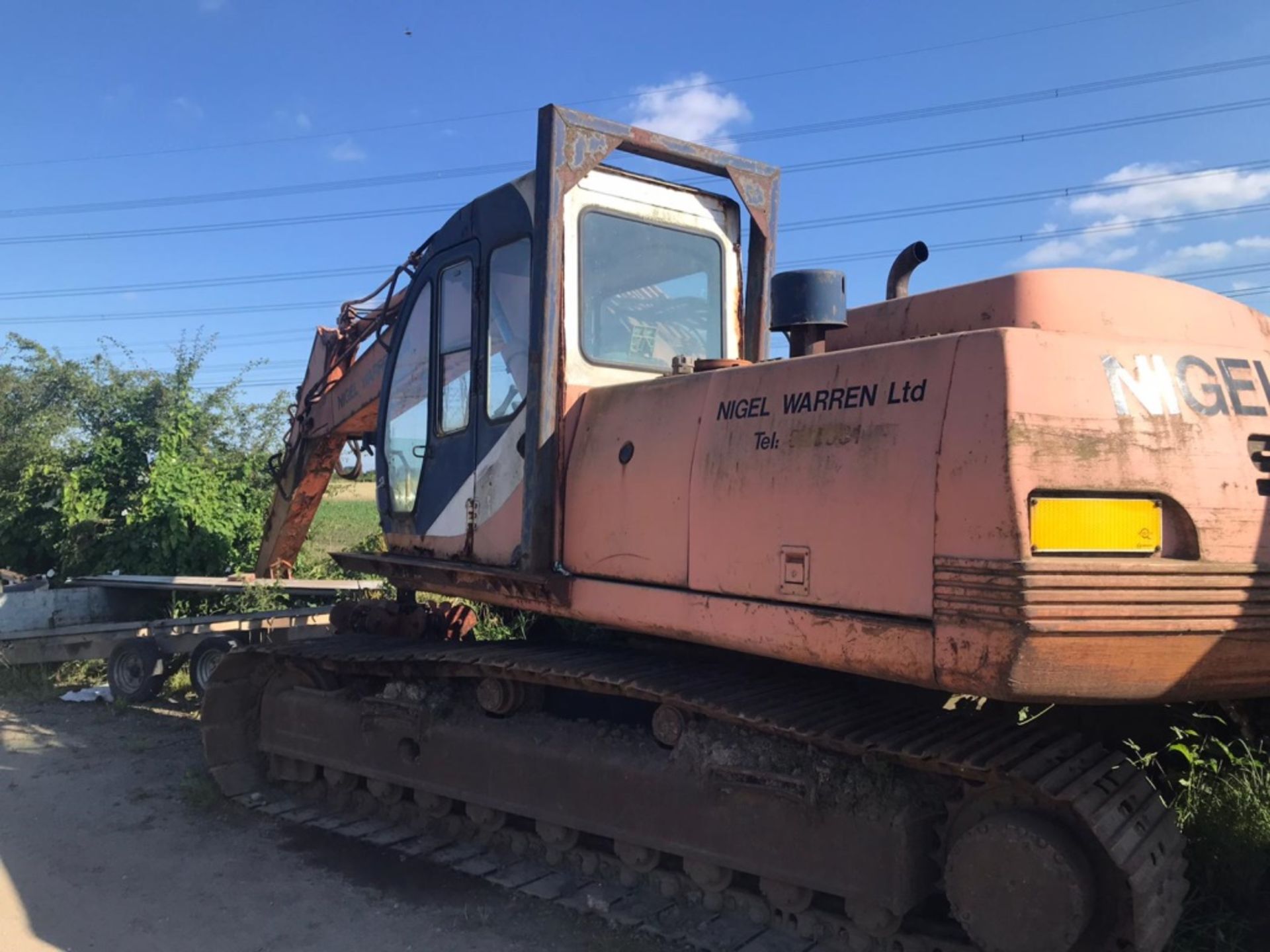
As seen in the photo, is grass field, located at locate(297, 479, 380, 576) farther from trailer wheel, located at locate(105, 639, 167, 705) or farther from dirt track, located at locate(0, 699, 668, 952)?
dirt track, located at locate(0, 699, 668, 952)

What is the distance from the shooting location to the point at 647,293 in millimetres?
4516

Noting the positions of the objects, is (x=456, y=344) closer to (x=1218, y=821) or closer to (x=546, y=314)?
(x=546, y=314)

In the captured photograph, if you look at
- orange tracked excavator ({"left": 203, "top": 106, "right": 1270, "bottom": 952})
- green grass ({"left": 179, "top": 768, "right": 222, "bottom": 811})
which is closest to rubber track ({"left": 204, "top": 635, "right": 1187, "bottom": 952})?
orange tracked excavator ({"left": 203, "top": 106, "right": 1270, "bottom": 952})

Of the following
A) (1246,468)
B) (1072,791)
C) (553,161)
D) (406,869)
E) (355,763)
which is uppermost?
(553,161)

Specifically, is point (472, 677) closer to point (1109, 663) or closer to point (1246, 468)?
point (1109, 663)

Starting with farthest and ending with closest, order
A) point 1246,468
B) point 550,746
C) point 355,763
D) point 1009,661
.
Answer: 1. point 355,763
2. point 550,746
3. point 1246,468
4. point 1009,661

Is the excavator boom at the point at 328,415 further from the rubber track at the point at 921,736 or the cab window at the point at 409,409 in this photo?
the rubber track at the point at 921,736

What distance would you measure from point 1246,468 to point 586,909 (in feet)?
9.32

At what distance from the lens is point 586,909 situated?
12.9ft

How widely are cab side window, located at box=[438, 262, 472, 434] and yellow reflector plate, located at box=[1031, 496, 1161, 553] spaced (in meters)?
2.85

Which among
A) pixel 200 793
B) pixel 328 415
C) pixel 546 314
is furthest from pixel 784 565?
pixel 328 415

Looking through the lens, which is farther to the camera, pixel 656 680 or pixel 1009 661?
pixel 656 680

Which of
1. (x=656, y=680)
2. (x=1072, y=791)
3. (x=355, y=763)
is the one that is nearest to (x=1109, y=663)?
(x=1072, y=791)

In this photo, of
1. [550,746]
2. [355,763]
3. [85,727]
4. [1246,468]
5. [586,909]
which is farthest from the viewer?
[85,727]
